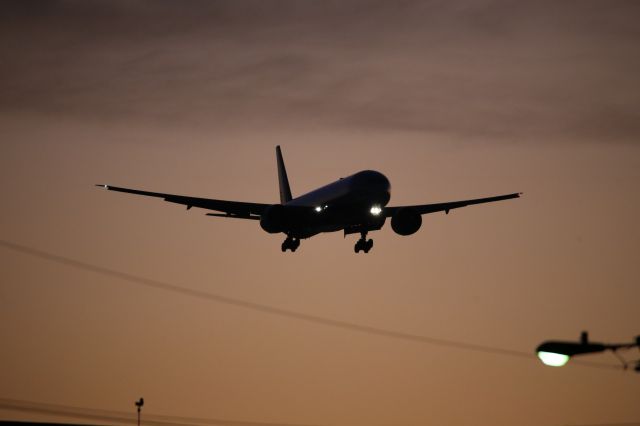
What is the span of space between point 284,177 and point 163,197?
35057 millimetres

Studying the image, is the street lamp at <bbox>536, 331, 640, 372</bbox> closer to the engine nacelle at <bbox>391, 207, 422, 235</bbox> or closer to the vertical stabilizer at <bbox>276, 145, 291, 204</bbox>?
the engine nacelle at <bbox>391, 207, 422, 235</bbox>

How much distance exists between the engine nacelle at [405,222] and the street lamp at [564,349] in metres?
59.7

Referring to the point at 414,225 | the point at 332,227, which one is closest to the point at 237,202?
the point at 332,227

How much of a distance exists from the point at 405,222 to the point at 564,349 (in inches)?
2370

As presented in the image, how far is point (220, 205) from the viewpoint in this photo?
7812 centimetres

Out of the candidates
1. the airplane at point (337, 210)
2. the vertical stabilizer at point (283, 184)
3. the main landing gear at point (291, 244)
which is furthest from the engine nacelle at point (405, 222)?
the vertical stabilizer at point (283, 184)

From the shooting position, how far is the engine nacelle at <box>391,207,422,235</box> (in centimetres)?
7756

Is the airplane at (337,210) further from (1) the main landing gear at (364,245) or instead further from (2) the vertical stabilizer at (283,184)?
(2) the vertical stabilizer at (283,184)

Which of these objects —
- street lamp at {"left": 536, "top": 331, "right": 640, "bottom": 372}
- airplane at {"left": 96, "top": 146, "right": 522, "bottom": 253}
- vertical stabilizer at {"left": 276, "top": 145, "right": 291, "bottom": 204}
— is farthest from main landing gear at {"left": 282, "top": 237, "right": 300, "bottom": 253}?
street lamp at {"left": 536, "top": 331, "right": 640, "bottom": 372}

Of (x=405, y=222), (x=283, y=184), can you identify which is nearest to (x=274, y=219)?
(x=405, y=222)

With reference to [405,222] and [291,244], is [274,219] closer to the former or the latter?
[291,244]

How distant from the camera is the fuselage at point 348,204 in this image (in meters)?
71.4

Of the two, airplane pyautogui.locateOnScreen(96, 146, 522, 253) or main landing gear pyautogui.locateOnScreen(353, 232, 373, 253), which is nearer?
airplane pyautogui.locateOnScreen(96, 146, 522, 253)

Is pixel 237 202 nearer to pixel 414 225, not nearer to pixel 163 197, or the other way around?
pixel 163 197
